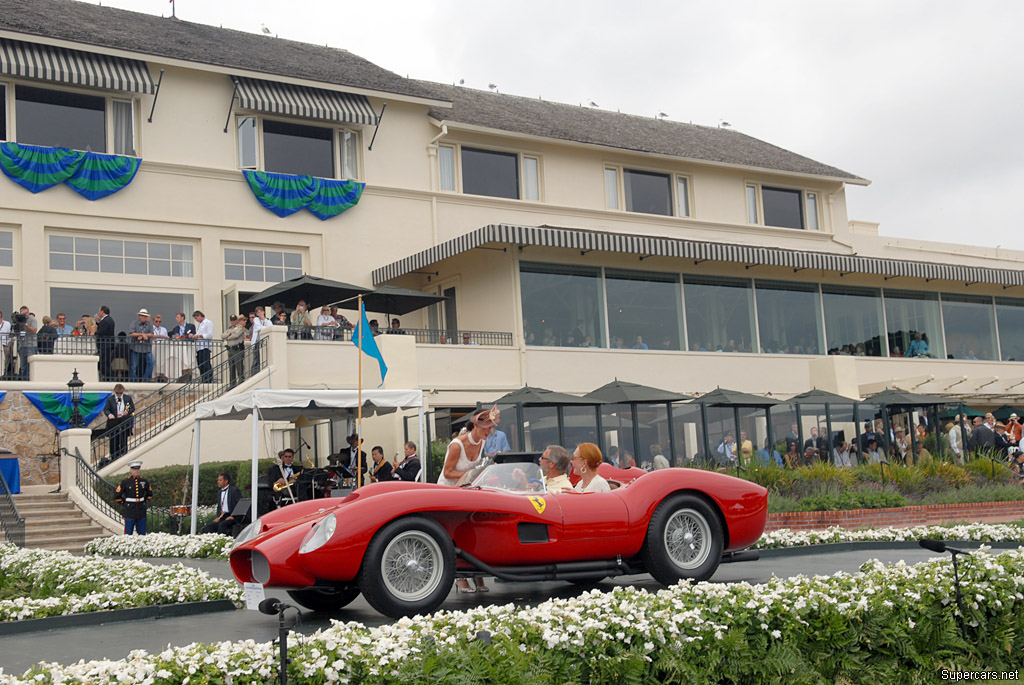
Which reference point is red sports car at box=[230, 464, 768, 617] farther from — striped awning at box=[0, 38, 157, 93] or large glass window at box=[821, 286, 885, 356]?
large glass window at box=[821, 286, 885, 356]

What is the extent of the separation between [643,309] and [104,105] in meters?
15.3

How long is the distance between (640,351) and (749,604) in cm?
2185

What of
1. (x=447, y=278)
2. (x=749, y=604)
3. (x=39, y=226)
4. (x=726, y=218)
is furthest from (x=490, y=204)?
(x=749, y=604)

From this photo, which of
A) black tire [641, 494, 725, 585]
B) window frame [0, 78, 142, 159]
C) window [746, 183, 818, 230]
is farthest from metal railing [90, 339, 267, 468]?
window [746, 183, 818, 230]

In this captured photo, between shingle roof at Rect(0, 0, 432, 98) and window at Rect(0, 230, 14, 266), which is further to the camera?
shingle roof at Rect(0, 0, 432, 98)

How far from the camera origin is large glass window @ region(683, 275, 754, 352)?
29672 mm

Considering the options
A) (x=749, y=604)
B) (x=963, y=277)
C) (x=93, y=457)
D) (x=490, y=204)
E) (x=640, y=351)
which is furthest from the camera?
(x=963, y=277)

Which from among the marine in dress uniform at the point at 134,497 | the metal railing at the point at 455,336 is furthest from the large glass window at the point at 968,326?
the marine in dress uniform at the point at 134,497

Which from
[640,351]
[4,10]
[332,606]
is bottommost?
[332,606]

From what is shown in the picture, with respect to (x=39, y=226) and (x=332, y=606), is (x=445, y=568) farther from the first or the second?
(x=39, y=226)

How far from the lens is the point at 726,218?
118 ft

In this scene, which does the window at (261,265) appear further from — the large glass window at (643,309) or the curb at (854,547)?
the curb at (854,547)

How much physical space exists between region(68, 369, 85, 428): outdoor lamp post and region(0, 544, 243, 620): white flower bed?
928 centimetres

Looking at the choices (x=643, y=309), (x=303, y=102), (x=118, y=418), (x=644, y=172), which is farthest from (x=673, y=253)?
(x=118, y=418)
